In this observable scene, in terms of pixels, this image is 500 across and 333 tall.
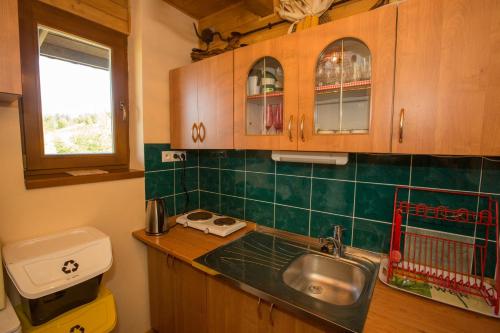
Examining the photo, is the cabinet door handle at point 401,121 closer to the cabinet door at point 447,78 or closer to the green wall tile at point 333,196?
the cabinet door at point 447,78

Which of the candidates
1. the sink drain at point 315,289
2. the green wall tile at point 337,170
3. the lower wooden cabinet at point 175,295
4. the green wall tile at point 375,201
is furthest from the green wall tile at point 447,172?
the lower wooden cabinet at point 175,295

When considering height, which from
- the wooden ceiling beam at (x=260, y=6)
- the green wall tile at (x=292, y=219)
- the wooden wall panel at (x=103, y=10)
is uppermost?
the wooden ceiling beam at (x=260, y=6)

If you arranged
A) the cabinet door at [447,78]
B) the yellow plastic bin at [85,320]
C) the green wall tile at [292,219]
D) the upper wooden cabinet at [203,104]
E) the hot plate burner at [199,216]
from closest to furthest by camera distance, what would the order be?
the cabinet door at [447,78]
the yellow plastic bin at [85,320]
the upper wooden cabinet at [203,104]
the green wall tile at [292,219]
the hot plate burner at [199,216]

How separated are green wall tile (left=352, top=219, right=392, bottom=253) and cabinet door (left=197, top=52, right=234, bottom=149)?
2.84 feet

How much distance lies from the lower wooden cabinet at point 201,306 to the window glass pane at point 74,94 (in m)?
0.85

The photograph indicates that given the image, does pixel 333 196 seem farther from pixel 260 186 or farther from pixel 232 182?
pixel 232 182

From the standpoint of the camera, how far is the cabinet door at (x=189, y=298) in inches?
50.7

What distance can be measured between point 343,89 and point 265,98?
1.35 ft

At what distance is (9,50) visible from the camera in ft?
2.73

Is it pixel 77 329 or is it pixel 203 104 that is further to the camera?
pixel 203 104

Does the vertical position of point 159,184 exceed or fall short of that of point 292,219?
it exceeds it

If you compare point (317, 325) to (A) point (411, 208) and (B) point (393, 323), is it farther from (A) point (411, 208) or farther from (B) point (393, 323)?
(A) point (411, 208)

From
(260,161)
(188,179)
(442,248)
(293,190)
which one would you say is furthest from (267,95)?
(442,248)

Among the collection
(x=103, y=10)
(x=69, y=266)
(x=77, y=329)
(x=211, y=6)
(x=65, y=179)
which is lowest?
(x=77, y=329)
